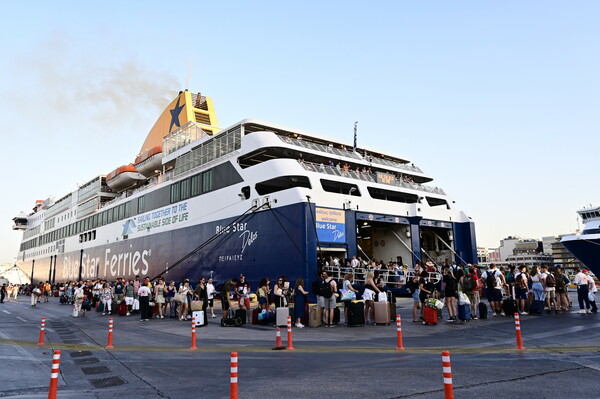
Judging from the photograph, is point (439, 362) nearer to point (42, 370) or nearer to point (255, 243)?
point (42, 370)

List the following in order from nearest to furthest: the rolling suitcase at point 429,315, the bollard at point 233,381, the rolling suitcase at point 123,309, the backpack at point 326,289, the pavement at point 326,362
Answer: the bollard at point 233,381, the pavement at point 326,362, the rolling suitcase at point 429,315, the backpack at point 326,289, the rolling suitcase at point 123,309

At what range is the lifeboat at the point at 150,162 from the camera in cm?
3444

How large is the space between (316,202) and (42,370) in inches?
560

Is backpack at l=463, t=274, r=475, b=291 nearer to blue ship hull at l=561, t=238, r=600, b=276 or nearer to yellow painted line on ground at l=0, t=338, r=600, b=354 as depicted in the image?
yellow painted line on ground at l=0, t=338, r=600, b=354

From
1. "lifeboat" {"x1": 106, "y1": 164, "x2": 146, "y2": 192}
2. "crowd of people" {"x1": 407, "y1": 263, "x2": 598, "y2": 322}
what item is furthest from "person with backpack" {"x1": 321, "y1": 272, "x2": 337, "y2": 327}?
"lifeboat" {"x1": 106, "y1": 164, "x2": 146, "y2": 192}

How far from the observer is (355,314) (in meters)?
13.4

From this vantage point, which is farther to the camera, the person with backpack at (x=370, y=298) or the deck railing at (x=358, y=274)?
the deck railing at (x=358, y=274)

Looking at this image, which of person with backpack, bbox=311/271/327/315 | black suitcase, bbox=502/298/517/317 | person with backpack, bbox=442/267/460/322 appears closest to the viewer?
person with backpack, bbox=442/267/460/322

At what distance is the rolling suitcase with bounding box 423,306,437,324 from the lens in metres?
13.0

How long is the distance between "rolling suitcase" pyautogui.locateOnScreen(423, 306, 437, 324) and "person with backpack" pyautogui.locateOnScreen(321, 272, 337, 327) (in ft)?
9.45

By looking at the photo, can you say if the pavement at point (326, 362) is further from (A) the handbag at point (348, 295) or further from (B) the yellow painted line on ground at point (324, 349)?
(A) the handbag at point (348, 295)

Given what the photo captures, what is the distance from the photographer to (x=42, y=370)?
8.05m

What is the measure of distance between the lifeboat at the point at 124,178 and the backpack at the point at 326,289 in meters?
28.7

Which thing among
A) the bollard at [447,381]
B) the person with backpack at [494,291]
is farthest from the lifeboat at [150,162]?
the bollard at [447,381]
